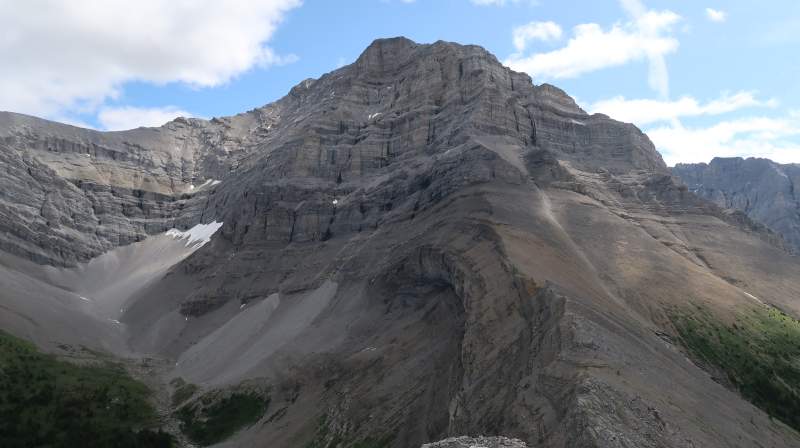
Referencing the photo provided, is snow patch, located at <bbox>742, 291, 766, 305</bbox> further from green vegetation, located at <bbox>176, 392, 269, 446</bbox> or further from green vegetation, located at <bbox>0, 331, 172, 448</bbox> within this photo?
green vegetation, located at <bbox>0, 331, 172, 448</bbox>

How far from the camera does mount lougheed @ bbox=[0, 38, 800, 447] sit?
32.5 meters

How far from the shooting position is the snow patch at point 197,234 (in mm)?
132000

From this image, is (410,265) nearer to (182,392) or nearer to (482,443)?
(182,392)

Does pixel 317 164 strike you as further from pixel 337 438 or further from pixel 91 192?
pixel 337 438

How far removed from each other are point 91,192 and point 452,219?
111 metres

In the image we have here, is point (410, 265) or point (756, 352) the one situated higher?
point (410, 265)

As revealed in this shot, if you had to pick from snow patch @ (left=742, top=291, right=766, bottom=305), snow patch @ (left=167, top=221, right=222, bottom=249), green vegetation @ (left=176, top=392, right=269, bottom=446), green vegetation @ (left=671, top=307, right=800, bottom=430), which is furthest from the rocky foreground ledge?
snow patch @ (left=167, top=221, right=222, bottom=249)

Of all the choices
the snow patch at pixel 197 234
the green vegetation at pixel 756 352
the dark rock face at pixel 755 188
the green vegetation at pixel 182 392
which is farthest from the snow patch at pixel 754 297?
the dark rock face at pixel 755 188

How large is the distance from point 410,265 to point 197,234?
285 ft

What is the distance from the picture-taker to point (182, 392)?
68.2 metres

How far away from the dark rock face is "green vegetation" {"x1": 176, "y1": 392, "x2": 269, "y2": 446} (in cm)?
13999

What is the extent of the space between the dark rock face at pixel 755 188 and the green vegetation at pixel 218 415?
13999cm

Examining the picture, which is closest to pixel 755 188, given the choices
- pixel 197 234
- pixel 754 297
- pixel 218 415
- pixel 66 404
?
pixel 754 297

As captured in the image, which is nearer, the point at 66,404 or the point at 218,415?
the point at 66,404
